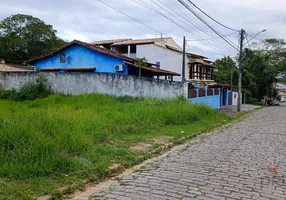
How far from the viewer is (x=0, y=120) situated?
691 cm

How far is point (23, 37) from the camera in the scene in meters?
46.7

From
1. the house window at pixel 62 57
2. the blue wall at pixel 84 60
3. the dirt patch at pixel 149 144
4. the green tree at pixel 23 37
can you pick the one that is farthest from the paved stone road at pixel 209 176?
the green tree at pixel 23 37

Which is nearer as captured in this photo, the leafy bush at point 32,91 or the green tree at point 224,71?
the leafy bush at point 32,91

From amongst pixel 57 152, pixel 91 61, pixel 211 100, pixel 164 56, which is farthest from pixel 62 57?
pixel 57 152

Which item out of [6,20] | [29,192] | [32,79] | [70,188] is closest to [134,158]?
[70,188]

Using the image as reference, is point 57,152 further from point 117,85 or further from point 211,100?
point 211,100

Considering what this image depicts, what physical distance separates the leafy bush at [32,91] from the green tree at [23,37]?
28531 millimetres

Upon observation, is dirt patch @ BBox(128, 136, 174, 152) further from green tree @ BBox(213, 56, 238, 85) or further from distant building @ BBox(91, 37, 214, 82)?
green tree @ BBox(213, 56, 238, 85)

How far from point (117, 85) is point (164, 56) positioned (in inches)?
778

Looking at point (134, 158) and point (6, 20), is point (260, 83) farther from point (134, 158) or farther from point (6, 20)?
point (134, 158)

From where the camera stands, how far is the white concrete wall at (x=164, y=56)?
36.9 m

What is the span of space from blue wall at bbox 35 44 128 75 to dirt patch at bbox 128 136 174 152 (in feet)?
48.8

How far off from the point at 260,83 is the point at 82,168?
50.6m

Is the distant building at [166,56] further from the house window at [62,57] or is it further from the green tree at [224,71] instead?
the house window at [62,57]
